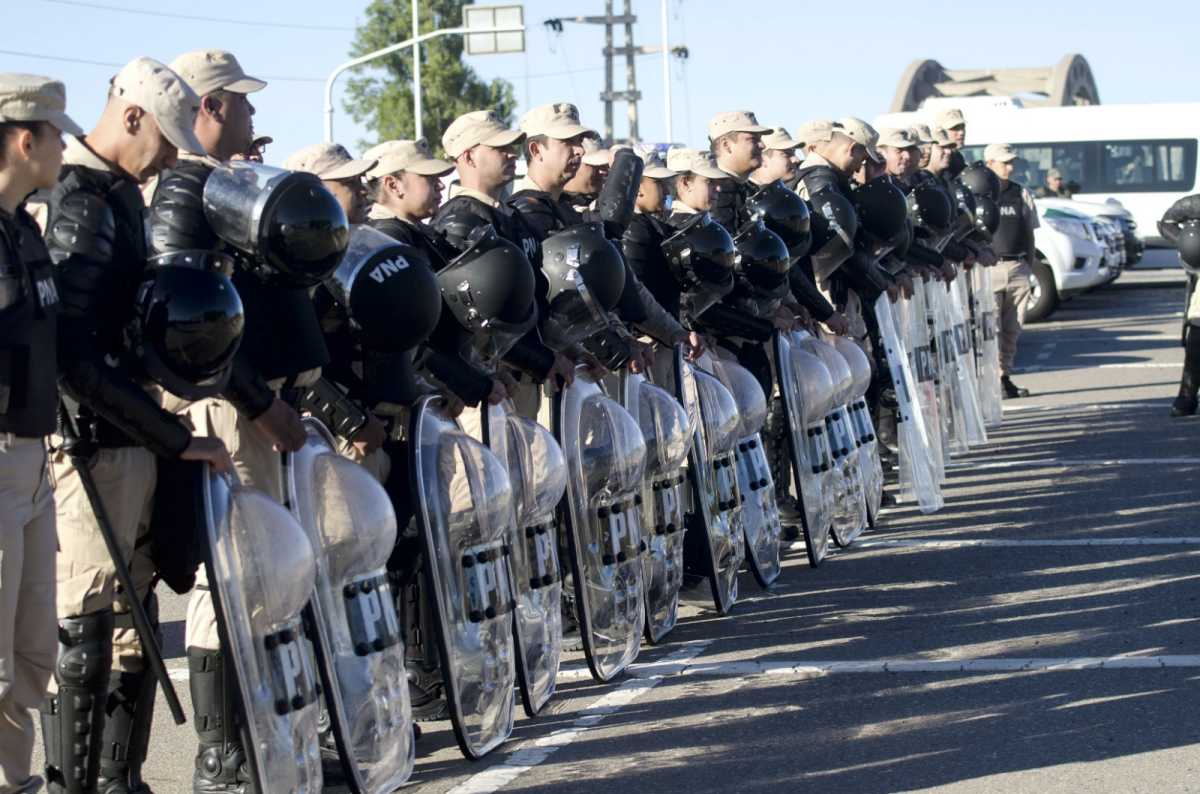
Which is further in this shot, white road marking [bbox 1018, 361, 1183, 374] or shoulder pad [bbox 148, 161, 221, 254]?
white road marking [bbox 1018, 361, 1183, 374]

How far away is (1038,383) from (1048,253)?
7.86 metres

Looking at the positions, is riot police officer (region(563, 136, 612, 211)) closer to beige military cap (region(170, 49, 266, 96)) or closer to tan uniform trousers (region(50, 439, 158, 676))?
beige military cap (region(170, 49, 266, 96))

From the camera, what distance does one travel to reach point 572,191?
8.27 m

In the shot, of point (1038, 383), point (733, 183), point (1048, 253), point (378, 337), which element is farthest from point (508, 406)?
point (1048, 253)

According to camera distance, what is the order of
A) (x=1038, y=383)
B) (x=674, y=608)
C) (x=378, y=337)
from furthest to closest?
1. (x=1038, y=383)
2. (x=674, y=608)
3. (x=378, y=337)

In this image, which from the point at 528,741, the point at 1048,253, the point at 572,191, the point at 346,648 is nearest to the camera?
the point at 346,648

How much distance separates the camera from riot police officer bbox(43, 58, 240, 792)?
16.1 ft

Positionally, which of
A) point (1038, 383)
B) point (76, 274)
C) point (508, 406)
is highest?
point (76, 274)

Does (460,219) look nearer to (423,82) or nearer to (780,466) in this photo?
(780,466)

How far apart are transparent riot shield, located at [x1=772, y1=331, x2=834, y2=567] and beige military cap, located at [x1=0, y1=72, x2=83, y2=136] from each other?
4938 millimetres

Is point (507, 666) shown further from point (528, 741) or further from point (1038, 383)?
point (1038, 383)

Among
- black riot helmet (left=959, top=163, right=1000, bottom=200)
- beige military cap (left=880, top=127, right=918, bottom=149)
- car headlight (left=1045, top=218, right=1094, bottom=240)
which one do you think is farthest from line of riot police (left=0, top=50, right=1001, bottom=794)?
car headlight (left=1045, top=218, right=1094, bottom=240)

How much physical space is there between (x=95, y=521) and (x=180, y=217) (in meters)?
0.81

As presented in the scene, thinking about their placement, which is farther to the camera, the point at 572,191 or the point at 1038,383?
the point at 1038,383
